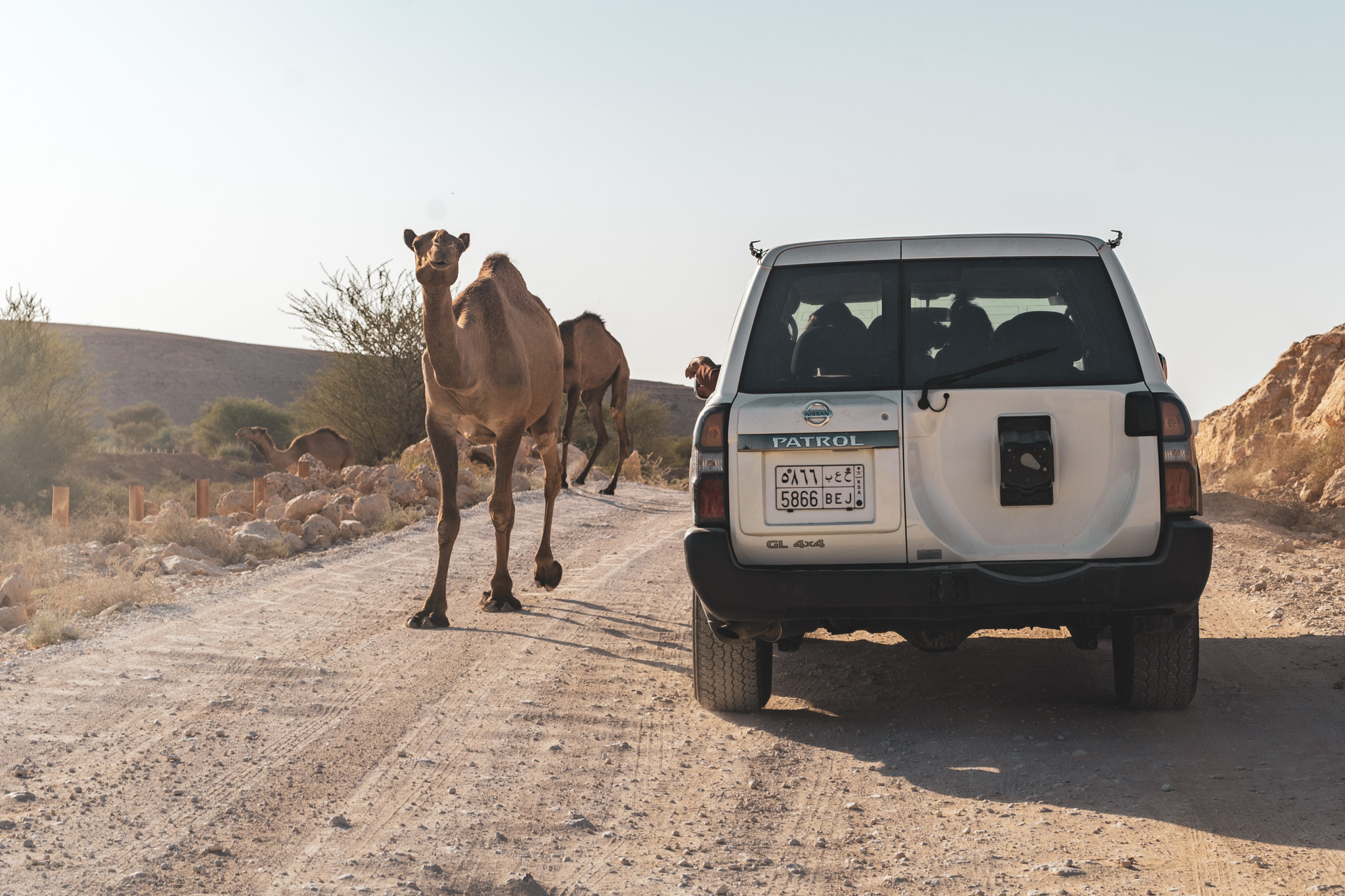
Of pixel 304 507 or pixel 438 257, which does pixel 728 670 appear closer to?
pixel 438 257

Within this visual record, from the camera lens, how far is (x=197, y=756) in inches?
182

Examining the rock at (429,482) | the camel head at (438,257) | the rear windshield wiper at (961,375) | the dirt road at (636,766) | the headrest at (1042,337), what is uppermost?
the camel head at (438,257)

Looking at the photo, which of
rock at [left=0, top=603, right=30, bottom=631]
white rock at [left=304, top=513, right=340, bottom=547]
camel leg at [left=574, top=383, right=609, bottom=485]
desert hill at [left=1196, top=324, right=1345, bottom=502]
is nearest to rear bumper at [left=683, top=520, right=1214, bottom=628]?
rock at [left=0, top=603, right=30, bottom=631]

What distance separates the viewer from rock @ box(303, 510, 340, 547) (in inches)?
471

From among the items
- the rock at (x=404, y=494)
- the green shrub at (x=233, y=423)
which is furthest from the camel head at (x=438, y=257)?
the green shrub at (x=233, y=423)

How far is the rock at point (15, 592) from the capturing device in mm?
8820

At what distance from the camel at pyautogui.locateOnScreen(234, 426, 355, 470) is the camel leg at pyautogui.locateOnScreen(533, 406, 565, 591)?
1412 cm

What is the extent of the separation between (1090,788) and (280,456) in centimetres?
2160

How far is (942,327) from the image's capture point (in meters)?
4.85

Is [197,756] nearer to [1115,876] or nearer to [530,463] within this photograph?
[1115,876]

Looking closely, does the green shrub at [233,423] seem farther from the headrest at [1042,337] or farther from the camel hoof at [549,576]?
the headrest at [1042,337]

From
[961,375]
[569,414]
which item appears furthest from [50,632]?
[569,414]

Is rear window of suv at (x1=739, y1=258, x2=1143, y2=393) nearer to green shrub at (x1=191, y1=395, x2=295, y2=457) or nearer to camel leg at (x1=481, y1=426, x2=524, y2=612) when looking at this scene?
camel leg at (x1=481, y1=426, x2=524, y2=612)

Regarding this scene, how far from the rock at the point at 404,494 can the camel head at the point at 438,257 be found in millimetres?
8320
